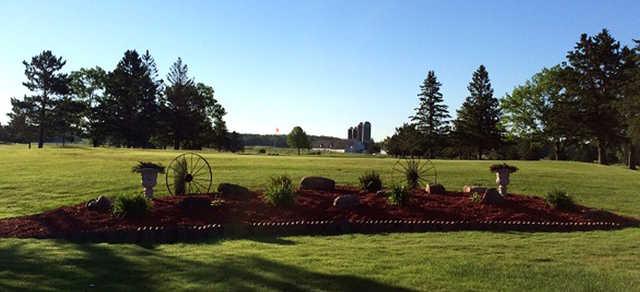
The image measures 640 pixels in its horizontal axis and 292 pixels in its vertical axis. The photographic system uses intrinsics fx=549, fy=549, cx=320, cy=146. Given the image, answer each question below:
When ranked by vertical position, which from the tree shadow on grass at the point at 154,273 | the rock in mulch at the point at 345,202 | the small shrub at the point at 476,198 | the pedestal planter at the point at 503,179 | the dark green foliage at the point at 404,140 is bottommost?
the tree shadow on grass at the point at 154,273

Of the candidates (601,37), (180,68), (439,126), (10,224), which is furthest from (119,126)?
(10,224)

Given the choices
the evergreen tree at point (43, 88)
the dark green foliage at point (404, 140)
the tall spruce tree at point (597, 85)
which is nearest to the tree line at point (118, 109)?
the evergreen tree at point (43, 88)

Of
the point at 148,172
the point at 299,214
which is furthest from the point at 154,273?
the point at 148,172

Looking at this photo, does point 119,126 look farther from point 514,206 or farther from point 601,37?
point 514,206

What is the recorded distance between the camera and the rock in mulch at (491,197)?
13.2m

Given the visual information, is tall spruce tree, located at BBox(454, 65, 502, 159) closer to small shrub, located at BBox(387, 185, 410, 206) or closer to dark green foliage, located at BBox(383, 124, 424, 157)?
dark green foliage, located at BBox(383, 124, 424, 157)

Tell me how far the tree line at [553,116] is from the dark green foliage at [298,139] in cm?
1264

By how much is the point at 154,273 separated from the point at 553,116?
162 ft

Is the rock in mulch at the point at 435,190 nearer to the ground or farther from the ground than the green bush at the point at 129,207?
farther from the ground

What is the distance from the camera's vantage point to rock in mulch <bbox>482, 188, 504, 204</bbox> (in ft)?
43.4

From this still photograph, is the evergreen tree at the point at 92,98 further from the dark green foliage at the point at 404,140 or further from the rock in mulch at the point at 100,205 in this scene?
the rock in mulch at the point at 100,205

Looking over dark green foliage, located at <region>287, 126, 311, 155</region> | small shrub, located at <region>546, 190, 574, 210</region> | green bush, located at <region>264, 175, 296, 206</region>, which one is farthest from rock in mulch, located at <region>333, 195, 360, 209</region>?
dark green foliage, located at <region>287, 126, 311, 155</region>

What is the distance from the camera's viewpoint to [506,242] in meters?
9.52

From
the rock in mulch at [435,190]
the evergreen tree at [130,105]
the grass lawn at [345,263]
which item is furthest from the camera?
the evergreen tree at [130,105]
